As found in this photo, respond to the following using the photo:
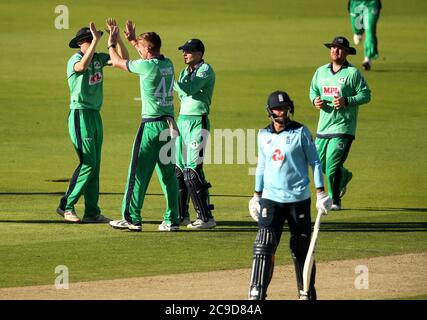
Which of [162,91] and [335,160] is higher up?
[162,91]

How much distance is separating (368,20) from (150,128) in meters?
20.1

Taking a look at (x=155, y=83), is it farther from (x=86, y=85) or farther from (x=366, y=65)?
(x=366, y=65)

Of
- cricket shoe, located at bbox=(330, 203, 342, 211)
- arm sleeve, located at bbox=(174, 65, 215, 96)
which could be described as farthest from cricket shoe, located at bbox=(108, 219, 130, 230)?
cricket shoe, located at bbox=(330, 203, 342, 211)

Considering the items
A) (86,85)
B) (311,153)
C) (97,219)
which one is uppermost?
(86,85)

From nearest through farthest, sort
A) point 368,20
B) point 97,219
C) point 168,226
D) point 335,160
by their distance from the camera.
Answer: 1. point 168,226
2. point 97,219
3. point 335,160
4. point 368,20

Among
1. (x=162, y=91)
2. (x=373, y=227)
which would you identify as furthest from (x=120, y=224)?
(x=373, y=227)

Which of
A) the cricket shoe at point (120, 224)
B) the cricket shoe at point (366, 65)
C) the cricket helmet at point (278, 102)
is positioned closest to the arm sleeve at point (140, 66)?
the cricket shoe at point (120, 224)

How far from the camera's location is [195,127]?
62.0 ft

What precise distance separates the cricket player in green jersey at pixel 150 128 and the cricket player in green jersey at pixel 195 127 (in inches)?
18.4

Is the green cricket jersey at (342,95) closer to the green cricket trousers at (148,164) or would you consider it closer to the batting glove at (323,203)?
the green cricket trousers at (148,164)

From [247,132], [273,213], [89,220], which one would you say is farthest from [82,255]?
[247,132]

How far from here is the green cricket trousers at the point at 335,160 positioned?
2036 centimetres

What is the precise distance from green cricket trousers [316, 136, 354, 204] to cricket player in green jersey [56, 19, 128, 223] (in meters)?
3.48

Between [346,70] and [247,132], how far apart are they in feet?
26.3
